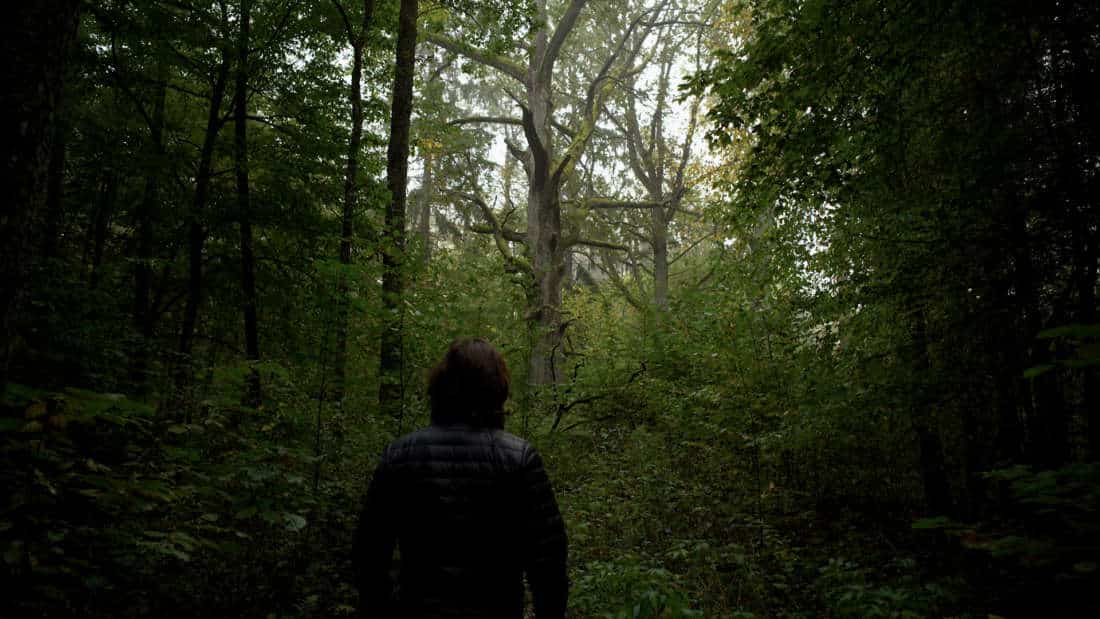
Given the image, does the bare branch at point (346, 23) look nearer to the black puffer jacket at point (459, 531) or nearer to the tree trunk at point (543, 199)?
the tree trunk at point (543, 199)

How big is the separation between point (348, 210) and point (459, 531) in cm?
708

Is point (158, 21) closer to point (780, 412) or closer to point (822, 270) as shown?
point (822, 270)

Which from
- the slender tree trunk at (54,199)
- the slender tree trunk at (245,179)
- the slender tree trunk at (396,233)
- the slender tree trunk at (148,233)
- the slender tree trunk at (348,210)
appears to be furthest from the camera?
the slender tree trunk at (245,179)

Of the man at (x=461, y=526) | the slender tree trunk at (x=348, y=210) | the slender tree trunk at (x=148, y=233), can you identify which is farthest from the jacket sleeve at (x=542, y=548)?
the slender tree trunk at (x=148, y=233)

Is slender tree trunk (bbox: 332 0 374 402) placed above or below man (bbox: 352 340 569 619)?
above

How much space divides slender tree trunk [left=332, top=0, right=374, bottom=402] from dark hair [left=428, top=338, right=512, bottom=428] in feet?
12.3

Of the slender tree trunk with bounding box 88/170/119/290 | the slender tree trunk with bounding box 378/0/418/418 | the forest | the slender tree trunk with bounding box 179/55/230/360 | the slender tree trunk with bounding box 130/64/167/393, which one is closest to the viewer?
the forest

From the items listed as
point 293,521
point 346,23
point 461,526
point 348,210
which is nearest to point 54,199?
point 348,210

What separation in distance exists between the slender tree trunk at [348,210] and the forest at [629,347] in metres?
0.05

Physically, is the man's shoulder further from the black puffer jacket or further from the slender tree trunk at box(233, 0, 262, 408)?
the slender tree trunk at box(233, 0, 262, 408)

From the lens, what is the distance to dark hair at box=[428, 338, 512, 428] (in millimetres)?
2459

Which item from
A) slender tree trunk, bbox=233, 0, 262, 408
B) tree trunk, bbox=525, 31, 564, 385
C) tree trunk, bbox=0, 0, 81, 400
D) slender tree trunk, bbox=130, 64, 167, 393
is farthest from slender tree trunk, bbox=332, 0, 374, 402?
tree trunk, bbox=525, 31, 564, 385

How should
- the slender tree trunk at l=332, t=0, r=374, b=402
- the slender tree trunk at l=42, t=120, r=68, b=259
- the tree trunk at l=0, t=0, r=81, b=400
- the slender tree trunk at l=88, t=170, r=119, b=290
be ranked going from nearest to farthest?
the tree trunk at l=0, t=0, r=81, b=400 < the slender tree trunk at l=332, t=0, r=374, b=402 < the slender tree trunk at l=42, t=120, r=68, b=259 < the slender tree trunk at l=88, t=170, r=119, b=290

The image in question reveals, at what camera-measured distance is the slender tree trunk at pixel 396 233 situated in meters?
6.61
